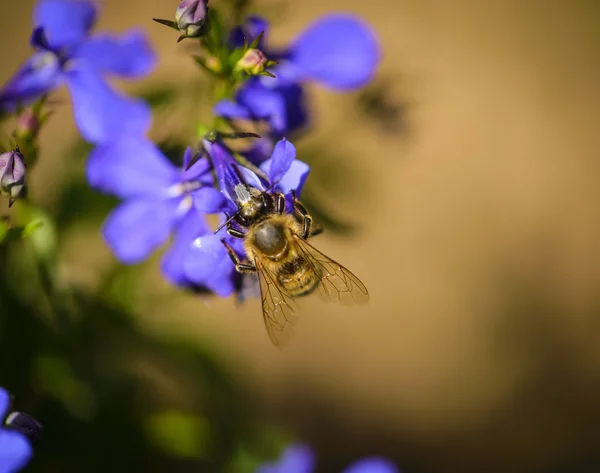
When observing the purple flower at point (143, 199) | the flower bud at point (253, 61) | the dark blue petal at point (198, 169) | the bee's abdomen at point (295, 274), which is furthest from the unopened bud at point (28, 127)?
the bee's abdomen at point (295, 274)

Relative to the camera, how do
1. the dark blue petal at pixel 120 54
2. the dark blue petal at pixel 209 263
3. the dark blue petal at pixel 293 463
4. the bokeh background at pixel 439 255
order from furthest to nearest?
1. the bokeh background at pixel 439 255
2. the dark blue petal at pixel 293 463
3. the dark blue petal at pixel 120 54
4. the dark blue petal at pixel 209 263

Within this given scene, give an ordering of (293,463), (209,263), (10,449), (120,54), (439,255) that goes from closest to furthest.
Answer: (10,449), (209,263), (120,54), (293,463), (439,255)

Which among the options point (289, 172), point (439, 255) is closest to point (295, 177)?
point (289, 172)

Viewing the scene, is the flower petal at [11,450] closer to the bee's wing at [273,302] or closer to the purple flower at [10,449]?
the purple flower at [10,449]

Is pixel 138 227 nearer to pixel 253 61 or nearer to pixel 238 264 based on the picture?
pixel 238 264

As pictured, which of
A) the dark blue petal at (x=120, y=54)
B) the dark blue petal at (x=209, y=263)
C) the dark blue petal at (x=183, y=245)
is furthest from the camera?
the dark blue petal at (x=120, y=54)
